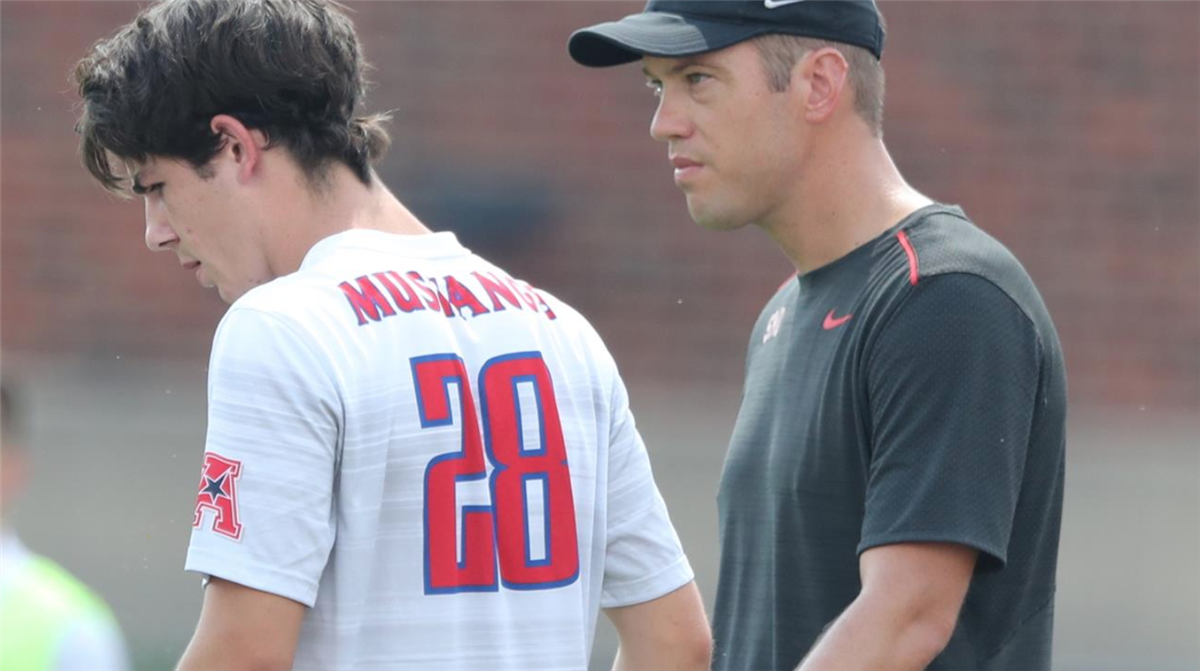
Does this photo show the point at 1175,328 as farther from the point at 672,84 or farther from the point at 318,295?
the point at 318,295

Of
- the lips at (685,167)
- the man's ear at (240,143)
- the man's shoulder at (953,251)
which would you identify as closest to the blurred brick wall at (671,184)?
the lips at (685,167)

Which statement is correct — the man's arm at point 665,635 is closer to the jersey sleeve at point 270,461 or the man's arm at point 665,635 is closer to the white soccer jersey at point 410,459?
the white soccer jersey at point 410,459

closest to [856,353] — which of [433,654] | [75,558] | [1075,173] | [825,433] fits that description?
[825,433]

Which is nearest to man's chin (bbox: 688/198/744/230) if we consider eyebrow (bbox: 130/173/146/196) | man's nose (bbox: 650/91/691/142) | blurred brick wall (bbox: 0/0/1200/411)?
man's nose (bbox: 650/91/691/142)

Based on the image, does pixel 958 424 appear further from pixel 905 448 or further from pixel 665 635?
pixel 665 635

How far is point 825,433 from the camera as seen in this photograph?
2.54 meters

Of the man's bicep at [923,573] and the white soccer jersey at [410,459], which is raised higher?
the white soccer jersey at [410,459]

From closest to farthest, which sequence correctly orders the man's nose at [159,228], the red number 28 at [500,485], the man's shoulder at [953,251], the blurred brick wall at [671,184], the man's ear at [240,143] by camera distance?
the red number 28 at [500,485] → the man's ear at [240,143] → the man's nose at [159,228] → the man's shoulder at [953,251] → the blurred brick wall at [671,184]

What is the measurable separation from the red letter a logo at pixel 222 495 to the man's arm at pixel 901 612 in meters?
0.83

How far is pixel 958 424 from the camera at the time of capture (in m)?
2.38

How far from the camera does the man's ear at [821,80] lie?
2.78 meters

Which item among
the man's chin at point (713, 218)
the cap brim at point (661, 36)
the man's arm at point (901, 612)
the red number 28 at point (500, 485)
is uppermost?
the cap brim at point (661, 36)

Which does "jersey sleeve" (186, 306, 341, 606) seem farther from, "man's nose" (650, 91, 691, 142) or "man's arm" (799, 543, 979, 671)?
"man's nose" (650, 91, 691, 142)

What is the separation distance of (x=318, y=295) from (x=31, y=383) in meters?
6.74
